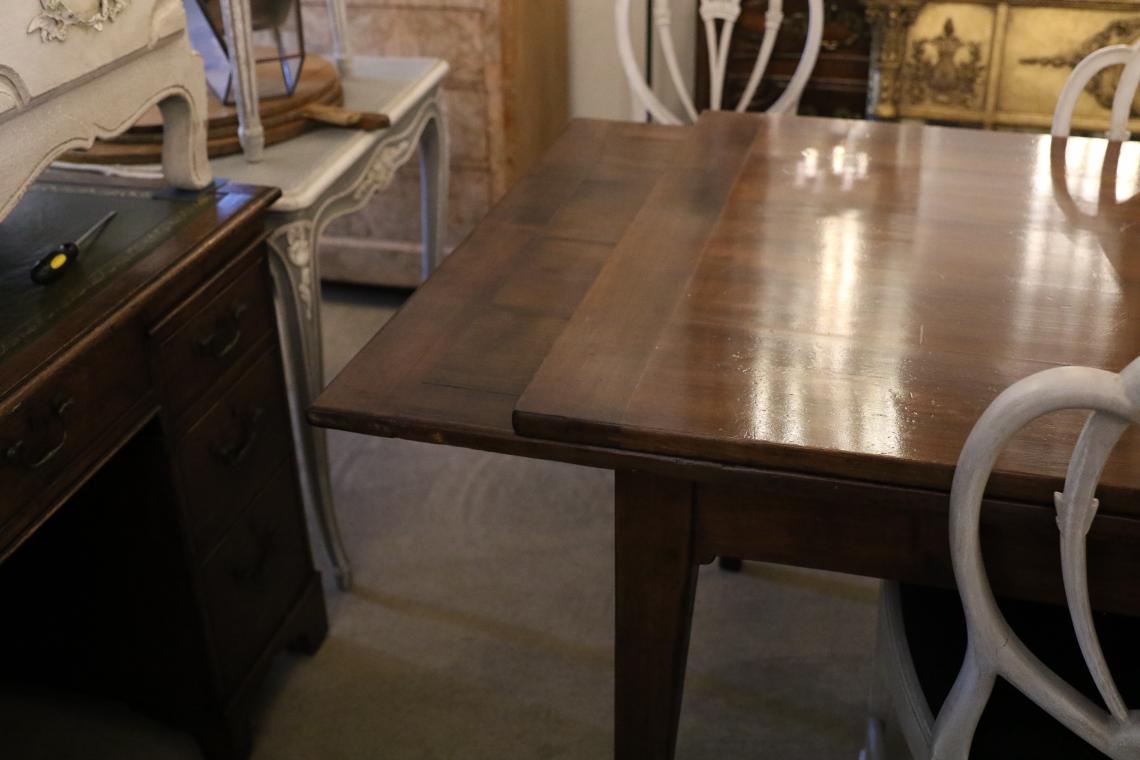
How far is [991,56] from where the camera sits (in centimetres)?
280

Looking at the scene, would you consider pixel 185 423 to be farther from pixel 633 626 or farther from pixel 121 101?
pixel 633 626

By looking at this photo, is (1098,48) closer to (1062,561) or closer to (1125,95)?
(1125,95)

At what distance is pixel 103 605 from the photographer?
5.92 ft

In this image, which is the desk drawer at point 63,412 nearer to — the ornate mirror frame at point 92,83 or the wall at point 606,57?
the ornate mirror frame at point 92,83

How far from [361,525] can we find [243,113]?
34.6 inches

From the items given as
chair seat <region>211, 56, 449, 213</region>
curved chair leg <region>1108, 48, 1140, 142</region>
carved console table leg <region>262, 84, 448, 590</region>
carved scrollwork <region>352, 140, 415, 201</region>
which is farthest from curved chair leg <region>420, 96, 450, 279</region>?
curved chair leg <region>1108, 48, 1140, 142</region>

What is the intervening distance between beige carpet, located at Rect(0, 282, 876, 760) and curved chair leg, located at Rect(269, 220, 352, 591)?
9.9 inches

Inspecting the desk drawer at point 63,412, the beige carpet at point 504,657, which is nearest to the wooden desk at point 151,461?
the desk drawer at point 63,412

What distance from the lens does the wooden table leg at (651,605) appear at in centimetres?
129

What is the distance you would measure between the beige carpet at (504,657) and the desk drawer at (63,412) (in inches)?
28.4

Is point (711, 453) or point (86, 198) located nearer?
point (711, 453)

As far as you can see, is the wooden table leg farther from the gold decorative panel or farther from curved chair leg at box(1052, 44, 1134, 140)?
the gold decorative panel

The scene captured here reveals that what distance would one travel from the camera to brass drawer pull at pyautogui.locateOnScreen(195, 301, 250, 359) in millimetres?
1705

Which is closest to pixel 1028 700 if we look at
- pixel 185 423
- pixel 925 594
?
pixel 925 594
